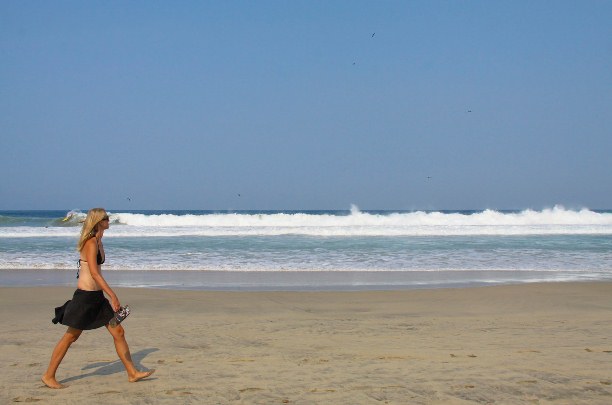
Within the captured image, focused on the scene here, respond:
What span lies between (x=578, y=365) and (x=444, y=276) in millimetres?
8512

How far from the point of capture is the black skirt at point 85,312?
16.8ft

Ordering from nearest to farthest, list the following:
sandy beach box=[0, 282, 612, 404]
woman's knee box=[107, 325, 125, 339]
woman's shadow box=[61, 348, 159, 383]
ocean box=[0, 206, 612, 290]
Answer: sandy beach box=[0, 282, 612, 404] → woman's knee box=[107, 325, 125, 339] → woman's shadow box=[61, 348, 159, 383] → ocean box=[0, 206, 612, 290]

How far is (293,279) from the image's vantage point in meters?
13.8

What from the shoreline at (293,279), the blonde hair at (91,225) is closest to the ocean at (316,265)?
the shoreline at (293,279)

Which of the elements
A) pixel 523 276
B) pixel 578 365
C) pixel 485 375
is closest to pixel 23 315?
pixel 485 375

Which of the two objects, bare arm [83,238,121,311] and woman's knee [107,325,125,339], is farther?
woman's knee [107,325,125,339]

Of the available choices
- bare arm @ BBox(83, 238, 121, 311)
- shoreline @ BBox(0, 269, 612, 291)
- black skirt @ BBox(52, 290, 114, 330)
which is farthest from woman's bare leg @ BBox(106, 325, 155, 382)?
shoreline @ BBox(0, 269, 612, 291)

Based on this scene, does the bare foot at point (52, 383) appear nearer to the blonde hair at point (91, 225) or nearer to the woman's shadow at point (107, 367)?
the woman's shadow at point (107, 367)

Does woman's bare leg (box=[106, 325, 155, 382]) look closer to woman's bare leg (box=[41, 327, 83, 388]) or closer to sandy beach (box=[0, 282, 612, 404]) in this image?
sandy beach (box=[0, 282, 612, 404])

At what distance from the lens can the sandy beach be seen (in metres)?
4.95

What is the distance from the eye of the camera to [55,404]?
15.6 feet

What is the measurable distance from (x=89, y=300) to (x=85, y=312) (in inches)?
3.9

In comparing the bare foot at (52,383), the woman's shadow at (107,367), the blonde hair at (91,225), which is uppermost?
the blonde hair at (91,225)

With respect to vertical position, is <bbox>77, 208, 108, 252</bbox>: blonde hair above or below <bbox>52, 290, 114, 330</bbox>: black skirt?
above
